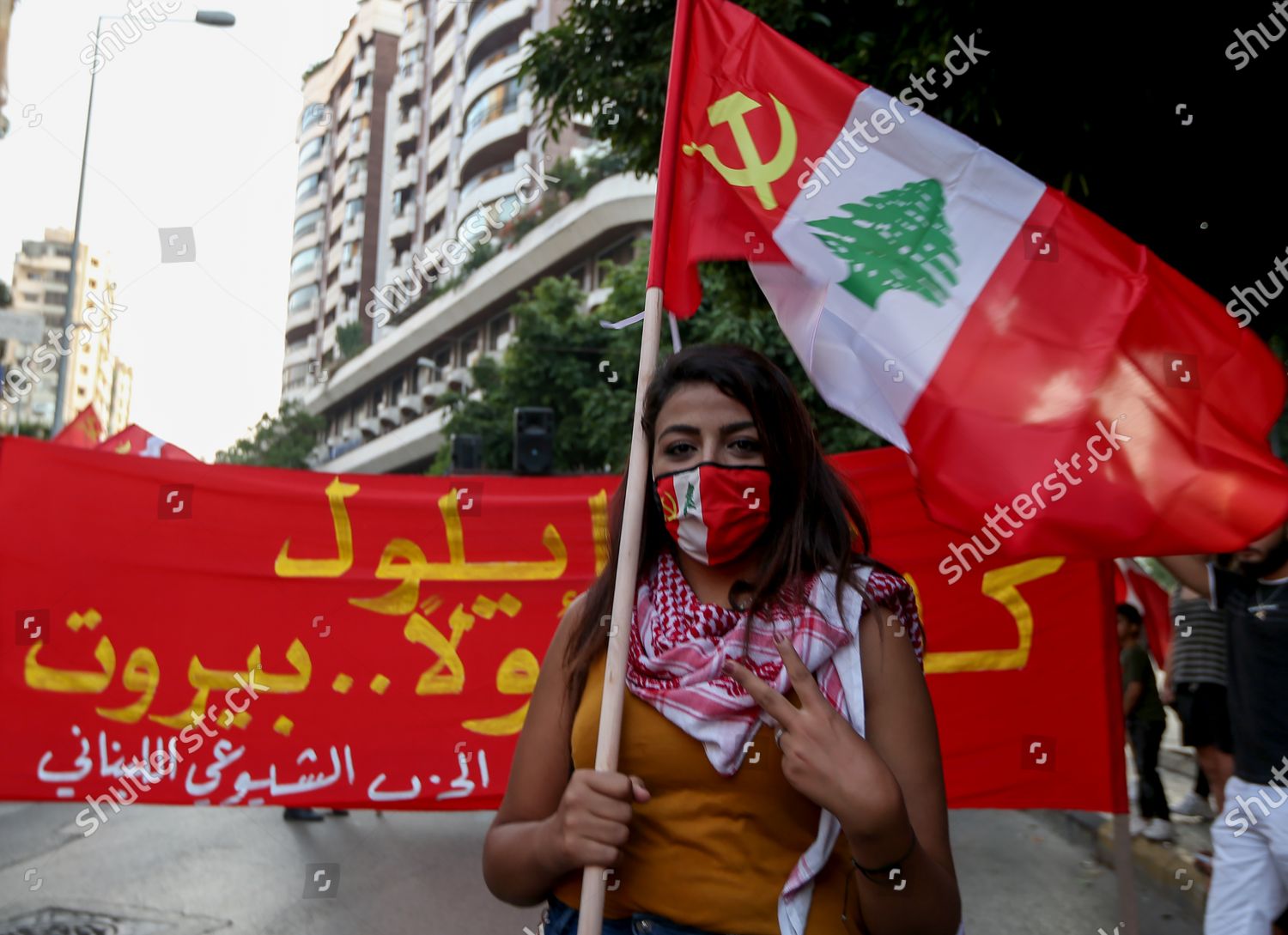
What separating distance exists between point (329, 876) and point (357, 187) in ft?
200

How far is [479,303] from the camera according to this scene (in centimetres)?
3991

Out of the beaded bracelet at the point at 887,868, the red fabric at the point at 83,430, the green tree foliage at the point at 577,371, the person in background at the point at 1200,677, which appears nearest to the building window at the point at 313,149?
the green tree foliage at the point at 577,371

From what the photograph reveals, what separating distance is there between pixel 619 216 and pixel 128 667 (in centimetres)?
2878

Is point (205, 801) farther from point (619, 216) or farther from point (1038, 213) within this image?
point (619, 216)

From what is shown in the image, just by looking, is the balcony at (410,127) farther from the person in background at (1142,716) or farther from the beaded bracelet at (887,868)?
the beaded bracelet at (887,868)

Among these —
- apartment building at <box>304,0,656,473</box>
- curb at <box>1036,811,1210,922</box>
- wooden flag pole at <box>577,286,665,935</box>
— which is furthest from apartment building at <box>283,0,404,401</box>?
wooden flag pole at <box>577,286,665,935</box>

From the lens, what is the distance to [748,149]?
7.98 feet

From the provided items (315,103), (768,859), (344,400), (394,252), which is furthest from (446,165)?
(768,859)

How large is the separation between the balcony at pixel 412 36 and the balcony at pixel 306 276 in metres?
14.4

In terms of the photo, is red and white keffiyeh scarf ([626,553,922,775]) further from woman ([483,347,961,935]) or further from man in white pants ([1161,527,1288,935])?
man in white pants ([1161,527,1288,935])

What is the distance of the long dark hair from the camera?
1.71 meters

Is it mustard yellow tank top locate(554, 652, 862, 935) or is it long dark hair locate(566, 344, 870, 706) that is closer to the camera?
mustard yellow tank top locate(554, 652, 862, 935)

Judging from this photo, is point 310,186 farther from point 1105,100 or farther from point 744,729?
point 744,729

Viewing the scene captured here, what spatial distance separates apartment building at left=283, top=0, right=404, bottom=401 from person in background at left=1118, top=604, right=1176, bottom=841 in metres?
50.9
